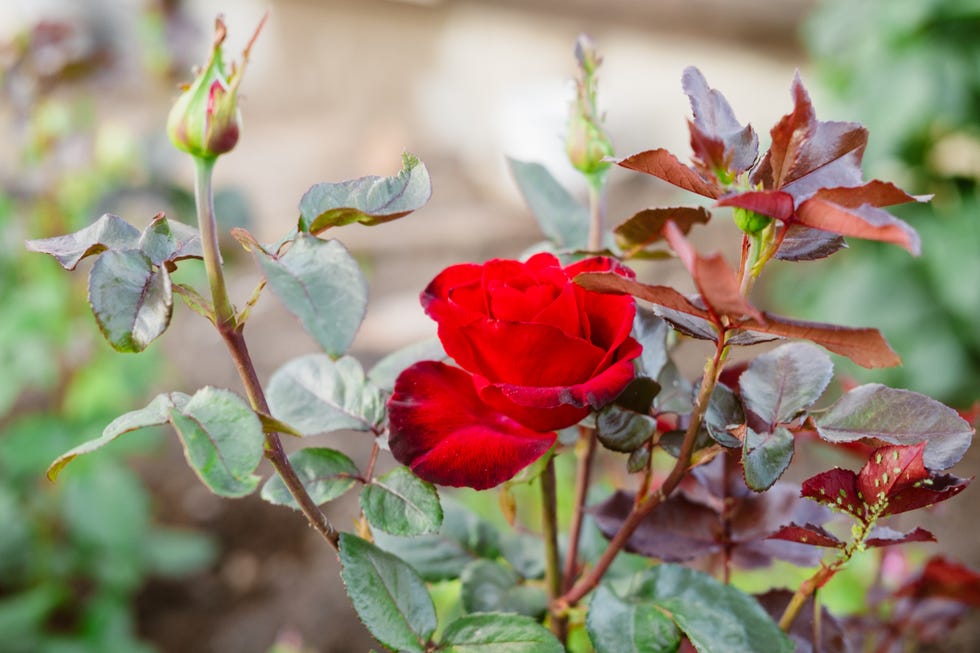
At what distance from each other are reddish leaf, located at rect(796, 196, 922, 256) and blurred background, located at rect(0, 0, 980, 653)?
7.2 inches

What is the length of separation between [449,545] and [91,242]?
0.74 ft

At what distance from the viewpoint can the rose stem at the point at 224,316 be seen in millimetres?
285

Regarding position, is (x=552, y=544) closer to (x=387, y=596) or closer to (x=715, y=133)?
(x=387, y=596)

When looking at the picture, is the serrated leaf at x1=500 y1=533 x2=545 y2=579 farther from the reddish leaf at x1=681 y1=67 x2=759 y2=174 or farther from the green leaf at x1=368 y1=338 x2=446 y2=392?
the reddish leaf at x1=681 y1=67 x2=759 y2=174

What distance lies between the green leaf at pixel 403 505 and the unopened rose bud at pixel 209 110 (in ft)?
0.43

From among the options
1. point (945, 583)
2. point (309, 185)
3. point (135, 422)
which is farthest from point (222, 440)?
point (309, 185)

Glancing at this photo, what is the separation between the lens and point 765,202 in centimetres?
26

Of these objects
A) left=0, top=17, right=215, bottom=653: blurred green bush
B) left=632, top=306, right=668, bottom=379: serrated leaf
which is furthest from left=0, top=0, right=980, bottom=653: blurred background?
left=632, top=306, right=668, bottom=379: serrated leaf

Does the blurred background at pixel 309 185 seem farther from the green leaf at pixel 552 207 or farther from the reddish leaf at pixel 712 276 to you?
the reddish leaf at pixel 712 276

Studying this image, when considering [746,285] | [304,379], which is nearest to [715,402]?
[746,285]

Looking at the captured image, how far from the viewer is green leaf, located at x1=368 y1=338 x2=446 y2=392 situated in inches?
14.9

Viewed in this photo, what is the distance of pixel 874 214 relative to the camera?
0.25 meters

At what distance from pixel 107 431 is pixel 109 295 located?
42 millimetres

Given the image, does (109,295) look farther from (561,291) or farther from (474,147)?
(474,147)
